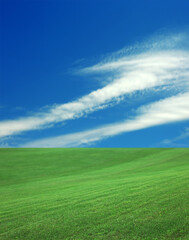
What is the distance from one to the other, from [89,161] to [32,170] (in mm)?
11151

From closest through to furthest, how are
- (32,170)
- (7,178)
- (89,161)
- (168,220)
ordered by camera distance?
(168,220), (7,178), (32,170), (89,161)

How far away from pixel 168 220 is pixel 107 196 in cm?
556

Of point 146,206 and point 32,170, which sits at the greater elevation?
point 32,170

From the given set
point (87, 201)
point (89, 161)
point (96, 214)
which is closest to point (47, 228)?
point (96, 214)

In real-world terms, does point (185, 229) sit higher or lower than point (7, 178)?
lower

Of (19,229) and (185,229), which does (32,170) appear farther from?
(185,229)

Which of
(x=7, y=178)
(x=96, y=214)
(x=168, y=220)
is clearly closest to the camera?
(x=168, y=220)

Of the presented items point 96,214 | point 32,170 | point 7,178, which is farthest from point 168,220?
point 32,170

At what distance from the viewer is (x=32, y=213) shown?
12.4m

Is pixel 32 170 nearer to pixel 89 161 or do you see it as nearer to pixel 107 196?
pixel 89 161

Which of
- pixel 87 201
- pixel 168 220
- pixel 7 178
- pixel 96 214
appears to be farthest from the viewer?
pixel 7 178

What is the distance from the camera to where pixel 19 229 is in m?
10.1

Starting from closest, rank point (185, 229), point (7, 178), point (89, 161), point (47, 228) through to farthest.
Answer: point (185, 229), point (47, 228), point (7, 178), point (89, 161)

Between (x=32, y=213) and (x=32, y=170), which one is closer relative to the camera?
(x=32, y=213)
